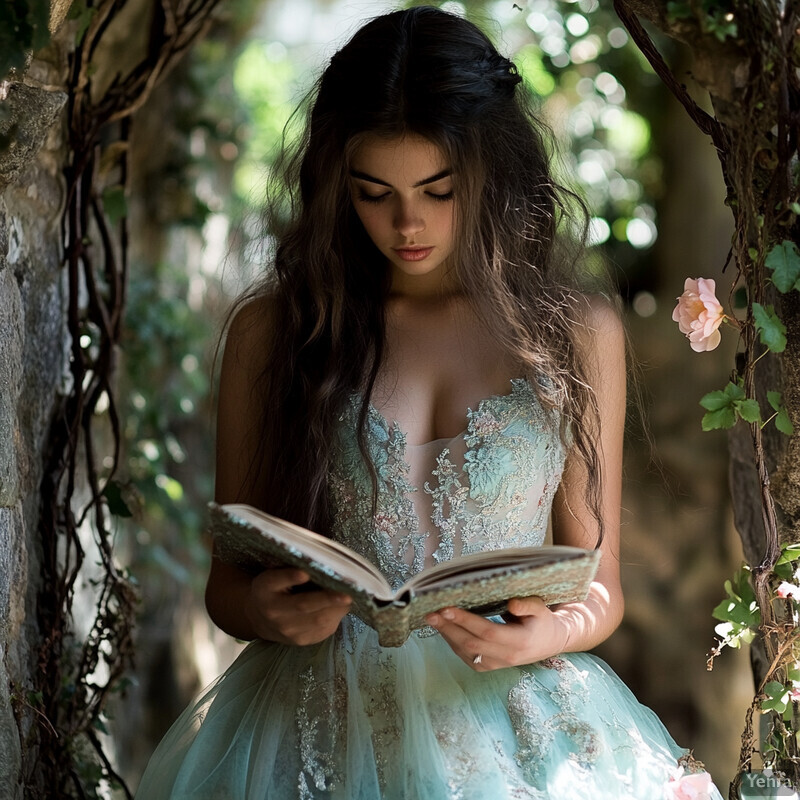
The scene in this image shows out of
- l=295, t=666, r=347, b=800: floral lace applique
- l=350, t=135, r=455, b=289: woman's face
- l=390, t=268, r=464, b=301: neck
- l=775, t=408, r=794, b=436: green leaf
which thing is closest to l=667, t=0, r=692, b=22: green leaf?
l=350, t=135, r=455, b=289: woman's face

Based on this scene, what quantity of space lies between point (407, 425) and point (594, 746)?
56 cm

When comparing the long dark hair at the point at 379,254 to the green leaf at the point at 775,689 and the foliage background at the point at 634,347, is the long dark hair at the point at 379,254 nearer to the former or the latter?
the green leaf at the point at 775,689

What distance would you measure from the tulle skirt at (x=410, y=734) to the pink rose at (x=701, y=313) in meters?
0.51

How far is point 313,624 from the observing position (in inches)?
52.9

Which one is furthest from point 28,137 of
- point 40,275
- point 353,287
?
point 353,287

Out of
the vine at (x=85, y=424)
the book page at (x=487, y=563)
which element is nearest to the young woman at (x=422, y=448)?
the book page at (x=487, y=563)

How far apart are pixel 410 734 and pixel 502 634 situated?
194 millimetres

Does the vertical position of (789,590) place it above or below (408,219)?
below

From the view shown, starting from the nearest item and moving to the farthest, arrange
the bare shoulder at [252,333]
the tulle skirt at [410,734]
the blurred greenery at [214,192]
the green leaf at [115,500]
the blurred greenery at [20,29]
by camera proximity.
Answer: the blurred greenery at [20,29]
the tulle skirt at [410,734]
the bare shoulder at [252,333]
the green leaf at [115,500]
the blurred greenery at [214,192]

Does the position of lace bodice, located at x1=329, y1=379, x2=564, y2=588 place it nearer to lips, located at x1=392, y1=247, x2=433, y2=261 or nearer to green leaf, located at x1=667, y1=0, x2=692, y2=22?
lips, located at x1=392, y1=247, x2=433, y2=261

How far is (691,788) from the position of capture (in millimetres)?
1374

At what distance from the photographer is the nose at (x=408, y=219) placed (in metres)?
1.55

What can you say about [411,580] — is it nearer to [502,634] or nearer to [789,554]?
[502,634]

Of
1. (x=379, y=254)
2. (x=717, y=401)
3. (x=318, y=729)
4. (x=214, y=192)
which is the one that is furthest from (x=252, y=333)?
(x=214, y=192)
